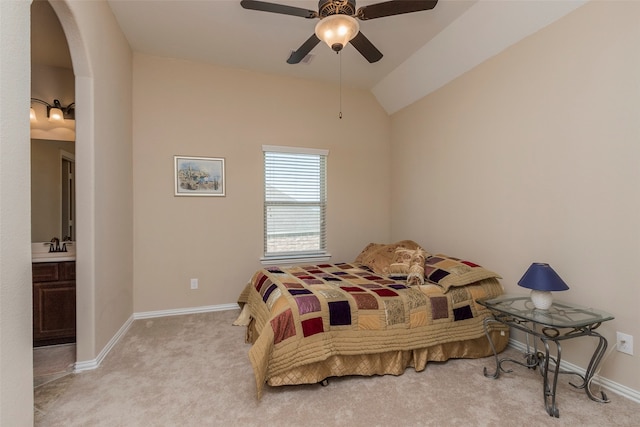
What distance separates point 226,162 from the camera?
389cm

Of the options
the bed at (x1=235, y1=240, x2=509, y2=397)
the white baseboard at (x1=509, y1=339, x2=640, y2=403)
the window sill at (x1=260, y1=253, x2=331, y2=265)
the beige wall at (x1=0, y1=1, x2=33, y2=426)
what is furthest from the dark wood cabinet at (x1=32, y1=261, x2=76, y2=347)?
the white baseboard at (x1=509, y1=339, x2=640, y2=403)

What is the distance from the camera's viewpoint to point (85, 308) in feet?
7.72

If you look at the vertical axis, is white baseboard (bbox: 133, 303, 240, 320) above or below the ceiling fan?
below

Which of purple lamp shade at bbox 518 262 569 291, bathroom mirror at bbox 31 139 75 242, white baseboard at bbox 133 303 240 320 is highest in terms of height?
bathroom mirror at bbox 31 139 75 242

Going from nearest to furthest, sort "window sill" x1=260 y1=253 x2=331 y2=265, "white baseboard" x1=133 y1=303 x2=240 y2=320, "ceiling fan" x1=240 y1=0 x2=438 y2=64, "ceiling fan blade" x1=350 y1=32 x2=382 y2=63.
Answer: "ceiling fan" x1=240 y1=0 x2=438 y2=64 < "ceiling fan blade" x1=350 y1=32 x2=382 y2=63 < "white baseboard" x1=133 y1=303 x2=240 y2=320 < "window sill" x1=260 y1=253 x2=331 y2=265

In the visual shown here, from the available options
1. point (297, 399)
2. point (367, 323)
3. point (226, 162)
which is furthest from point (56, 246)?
point (367, 323)

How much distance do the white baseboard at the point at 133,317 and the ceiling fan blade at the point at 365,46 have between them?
313 centimetres

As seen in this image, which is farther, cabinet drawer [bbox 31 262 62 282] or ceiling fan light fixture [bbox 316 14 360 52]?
cabinet drawer [bbox 31 262 62 282]

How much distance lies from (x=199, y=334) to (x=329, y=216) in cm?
218

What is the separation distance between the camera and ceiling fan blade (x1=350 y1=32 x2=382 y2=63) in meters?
2.29

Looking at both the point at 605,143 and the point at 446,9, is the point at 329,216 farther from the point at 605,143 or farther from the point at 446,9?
the point at 605,143

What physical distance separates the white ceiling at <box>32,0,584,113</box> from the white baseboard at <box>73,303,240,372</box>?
2.85 meters

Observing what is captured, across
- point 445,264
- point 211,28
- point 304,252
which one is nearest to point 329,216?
point 304,252

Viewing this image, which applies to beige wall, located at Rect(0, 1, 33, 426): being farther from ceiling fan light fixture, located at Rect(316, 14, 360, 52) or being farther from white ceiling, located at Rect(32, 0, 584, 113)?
white ceiling, located at Rect(32, 0, 584, 113)
